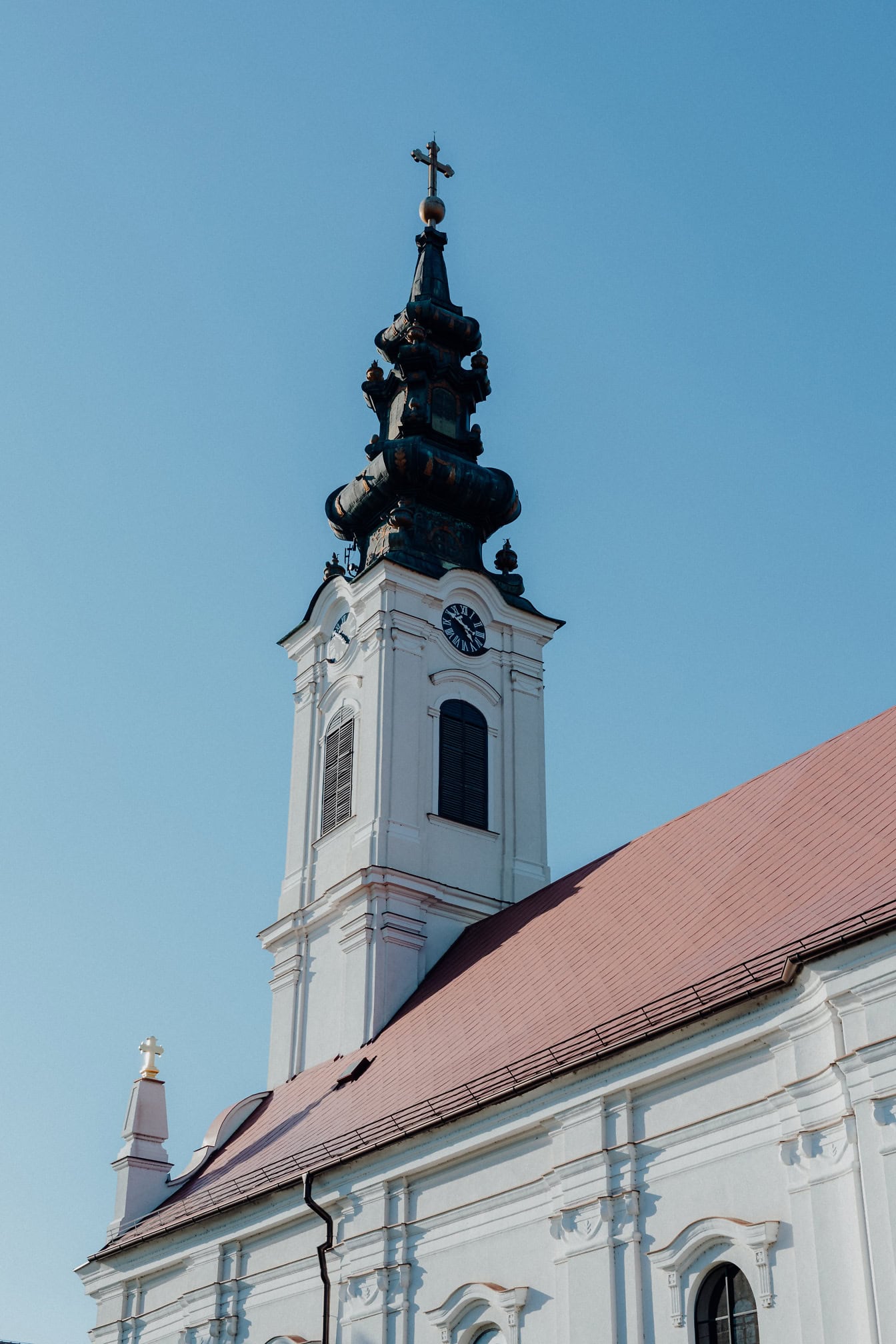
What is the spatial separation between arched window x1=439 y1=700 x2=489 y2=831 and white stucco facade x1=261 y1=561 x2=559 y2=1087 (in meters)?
0.14

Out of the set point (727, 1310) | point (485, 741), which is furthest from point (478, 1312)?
point (485, 741)

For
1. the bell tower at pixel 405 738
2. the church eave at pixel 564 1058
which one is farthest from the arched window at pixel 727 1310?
the bell tower at pixel 405 738

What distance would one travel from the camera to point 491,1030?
935 inches

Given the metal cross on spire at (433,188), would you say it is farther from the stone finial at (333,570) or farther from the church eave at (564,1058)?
the church eave at (564,1058)

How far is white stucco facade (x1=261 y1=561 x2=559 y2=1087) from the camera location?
1161 inches

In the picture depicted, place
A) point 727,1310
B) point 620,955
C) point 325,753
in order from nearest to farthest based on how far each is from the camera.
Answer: point 727,1310
point 620,955
point 325,753

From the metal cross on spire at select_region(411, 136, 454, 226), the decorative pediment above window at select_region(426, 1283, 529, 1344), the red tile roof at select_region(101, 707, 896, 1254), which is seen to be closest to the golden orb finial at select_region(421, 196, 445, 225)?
the metal cross on spire at select_region(411, 136, 454, 226)

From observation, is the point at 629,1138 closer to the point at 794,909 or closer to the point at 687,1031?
the point at 687,1031

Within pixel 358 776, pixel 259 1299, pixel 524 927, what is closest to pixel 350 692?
pixel 358 776

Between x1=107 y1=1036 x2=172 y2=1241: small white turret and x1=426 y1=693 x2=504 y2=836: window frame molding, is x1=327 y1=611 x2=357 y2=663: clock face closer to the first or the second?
x1=426 y1=693 x2=504 y2=836: window frame molding

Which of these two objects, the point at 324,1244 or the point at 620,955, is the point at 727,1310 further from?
the point at 324,1244

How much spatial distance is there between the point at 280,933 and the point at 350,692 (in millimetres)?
4652

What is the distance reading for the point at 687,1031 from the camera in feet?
60.3

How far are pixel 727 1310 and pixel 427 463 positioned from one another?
2047cm
